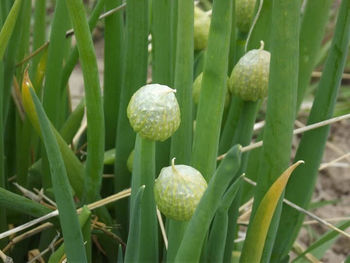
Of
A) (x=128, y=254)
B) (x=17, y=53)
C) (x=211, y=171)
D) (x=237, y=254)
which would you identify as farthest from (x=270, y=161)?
(x=17, y=53)

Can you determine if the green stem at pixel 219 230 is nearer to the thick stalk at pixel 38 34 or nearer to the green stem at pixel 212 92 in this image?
the green stem at pixel 212 92

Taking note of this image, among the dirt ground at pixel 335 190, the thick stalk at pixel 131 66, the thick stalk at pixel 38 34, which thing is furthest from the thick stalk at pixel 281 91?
the dirt ground at pixel 335 190

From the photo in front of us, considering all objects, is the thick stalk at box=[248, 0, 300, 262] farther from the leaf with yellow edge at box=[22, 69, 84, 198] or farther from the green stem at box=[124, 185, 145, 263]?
the leaf with yellow edge at box=[22, 69, 84, 198]

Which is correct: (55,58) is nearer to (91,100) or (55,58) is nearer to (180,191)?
(91,100)

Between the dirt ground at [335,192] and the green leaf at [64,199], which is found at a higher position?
the green leaf at [64,199]

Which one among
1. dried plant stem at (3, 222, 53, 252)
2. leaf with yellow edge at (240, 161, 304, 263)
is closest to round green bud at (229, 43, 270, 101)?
leaf with yellow edge at (240, 161, 304, 263)

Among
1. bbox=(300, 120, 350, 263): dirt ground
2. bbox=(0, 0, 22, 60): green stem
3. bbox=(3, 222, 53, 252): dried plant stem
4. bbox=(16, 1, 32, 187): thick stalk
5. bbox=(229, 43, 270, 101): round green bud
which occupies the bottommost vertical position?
bbox=(300, 120, 350, 263): dirt ground
